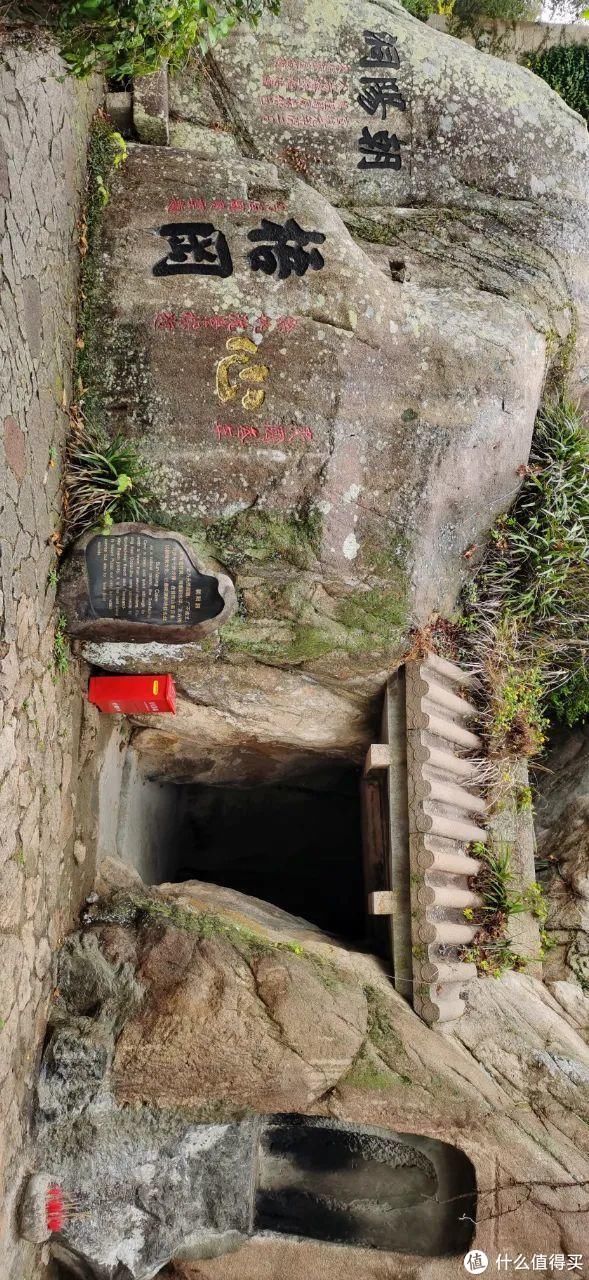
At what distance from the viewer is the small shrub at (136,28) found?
327 centimetres

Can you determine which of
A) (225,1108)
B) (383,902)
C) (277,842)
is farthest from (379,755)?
(277,842)

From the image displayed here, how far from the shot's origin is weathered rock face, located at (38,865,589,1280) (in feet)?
14.6

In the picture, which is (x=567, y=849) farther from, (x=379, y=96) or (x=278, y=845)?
(x=379, y=96)

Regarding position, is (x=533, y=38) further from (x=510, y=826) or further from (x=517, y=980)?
(x=517, y=980)

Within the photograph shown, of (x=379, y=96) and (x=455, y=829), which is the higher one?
(x=379, y=96)

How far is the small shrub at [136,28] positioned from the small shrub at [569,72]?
5.18m

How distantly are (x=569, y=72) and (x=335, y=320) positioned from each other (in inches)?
189

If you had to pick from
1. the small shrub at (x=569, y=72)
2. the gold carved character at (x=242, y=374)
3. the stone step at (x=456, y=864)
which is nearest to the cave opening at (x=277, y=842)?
the stone step at (x=456, y=864)

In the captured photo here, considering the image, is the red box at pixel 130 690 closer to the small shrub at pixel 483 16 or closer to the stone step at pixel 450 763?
the stone step at pixel 450 763

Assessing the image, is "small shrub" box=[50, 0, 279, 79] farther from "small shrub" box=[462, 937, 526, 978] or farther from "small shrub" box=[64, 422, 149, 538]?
"small shrub" box=[462, 937, 526, 978]

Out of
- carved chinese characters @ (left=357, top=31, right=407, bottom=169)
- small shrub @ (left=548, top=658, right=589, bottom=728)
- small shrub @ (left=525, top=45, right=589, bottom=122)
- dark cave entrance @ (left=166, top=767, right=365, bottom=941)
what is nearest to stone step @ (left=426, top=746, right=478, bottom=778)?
small shrub @ (left=548, top=658, right=589, bottom=728)

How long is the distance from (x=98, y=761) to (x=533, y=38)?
764cm

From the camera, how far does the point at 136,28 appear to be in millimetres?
3389

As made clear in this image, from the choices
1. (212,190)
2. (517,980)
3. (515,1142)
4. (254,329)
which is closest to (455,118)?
(212,190)
